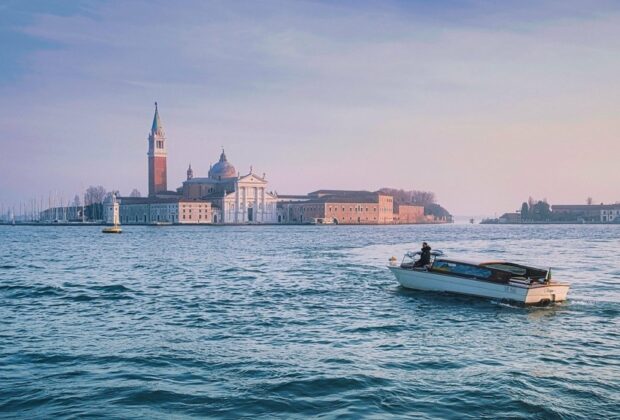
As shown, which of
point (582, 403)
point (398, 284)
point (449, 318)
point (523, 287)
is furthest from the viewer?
point (398, 284)

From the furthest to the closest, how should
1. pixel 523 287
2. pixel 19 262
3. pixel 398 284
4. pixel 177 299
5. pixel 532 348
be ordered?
pixel 19 262 → pixel 398 284 → pixel 177 299 → pixel 523 287 → pixel 532 348

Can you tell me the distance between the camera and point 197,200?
5674 inches

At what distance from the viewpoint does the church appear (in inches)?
5625

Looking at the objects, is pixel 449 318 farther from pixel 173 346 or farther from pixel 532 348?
pixel 173 346

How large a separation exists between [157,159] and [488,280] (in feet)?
460

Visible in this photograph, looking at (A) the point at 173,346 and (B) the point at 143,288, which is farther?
(B) the point at 143,288

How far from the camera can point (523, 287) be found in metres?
17.8

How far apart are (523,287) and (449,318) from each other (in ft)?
9.71

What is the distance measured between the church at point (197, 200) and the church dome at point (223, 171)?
5.09 ft

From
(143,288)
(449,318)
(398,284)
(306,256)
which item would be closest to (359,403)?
(449,318)

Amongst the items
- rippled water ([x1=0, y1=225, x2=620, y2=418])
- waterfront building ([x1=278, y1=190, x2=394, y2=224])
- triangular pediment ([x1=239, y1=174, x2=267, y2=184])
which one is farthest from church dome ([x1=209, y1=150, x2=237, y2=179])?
rippled water ([x1=0, y1=225, x2=620, y2=418])

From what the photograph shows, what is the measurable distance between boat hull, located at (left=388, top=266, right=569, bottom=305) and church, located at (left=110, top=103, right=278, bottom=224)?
12155 cm

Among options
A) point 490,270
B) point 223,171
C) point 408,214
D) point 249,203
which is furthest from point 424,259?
point 408,214

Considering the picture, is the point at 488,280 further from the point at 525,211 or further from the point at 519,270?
the point at 525,211
